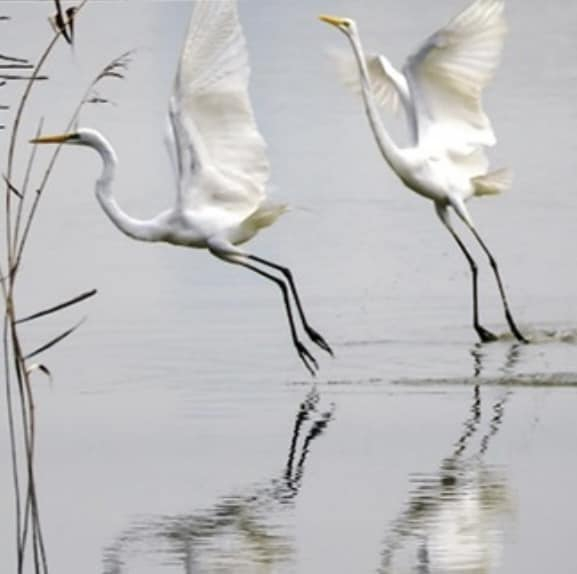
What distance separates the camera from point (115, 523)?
7.95 m

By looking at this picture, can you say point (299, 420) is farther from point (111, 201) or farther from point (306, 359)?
point (111, 201)

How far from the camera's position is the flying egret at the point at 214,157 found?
36.6 ft

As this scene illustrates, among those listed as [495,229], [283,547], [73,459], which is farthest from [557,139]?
[283,547]

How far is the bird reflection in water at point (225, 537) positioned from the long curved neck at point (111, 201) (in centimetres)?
281

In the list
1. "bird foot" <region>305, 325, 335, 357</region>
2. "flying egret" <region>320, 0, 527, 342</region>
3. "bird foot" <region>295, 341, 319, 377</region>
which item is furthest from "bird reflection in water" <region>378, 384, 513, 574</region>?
"flying egret" <region>320, 0, 527, 342</region>

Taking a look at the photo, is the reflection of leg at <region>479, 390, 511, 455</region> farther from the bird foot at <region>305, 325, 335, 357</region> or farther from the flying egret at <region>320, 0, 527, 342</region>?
the flying egret at <region>320, 0, 527, 342</region>

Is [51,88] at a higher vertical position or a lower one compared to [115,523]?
lower

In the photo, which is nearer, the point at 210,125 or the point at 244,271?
the point at 210,125

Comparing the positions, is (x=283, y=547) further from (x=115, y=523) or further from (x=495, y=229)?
(x=495, y=229)

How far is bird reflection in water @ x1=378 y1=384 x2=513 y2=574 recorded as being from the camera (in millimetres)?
7188

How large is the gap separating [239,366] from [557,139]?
7396 millimetres

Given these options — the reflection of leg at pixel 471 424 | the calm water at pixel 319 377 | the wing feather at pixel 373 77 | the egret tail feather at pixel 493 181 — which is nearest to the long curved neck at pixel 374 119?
the egret tail feather at pixel 493 181

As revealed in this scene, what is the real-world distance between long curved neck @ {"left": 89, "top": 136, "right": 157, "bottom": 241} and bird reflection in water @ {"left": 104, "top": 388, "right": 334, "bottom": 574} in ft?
9.22

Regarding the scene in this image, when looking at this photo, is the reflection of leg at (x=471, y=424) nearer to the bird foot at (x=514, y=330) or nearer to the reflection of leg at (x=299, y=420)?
the reflection of leg at (x=299, y=420)
